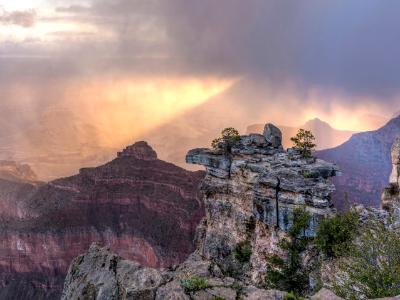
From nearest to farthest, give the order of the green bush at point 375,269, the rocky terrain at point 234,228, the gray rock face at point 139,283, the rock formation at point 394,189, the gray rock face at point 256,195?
1. the gray rock face at point 139,283
2. the rocky terrain at point 234,228
3. the green bush at point 375,269
4. the rock formation at point 394,189
5. the gray rock face at point 256,195

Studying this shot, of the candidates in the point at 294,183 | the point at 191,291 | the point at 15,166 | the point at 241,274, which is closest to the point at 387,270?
the point at 191,291

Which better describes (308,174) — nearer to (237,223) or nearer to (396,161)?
(396,161)

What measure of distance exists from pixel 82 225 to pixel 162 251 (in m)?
26.5

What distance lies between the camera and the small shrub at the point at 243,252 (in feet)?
145

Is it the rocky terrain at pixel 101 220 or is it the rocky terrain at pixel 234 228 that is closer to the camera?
the rocky terrain at pixel 234 228

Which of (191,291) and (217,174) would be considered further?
(217,174)

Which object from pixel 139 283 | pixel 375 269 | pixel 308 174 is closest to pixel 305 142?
pixel 308 174

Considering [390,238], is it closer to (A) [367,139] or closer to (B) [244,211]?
(B) [244,211]

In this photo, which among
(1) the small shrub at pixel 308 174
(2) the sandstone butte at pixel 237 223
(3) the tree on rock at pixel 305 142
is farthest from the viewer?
(3) the tree on rock at pixel 305 142

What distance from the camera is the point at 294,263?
36.8 m

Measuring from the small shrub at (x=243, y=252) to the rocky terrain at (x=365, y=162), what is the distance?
65.6m

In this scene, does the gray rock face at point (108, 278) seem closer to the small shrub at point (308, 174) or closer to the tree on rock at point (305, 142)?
the small shrub at point (308, 174)

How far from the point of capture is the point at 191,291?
13.3 m

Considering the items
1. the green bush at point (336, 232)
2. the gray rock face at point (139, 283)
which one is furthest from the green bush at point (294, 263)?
the gray rock face at point (139, 283)
